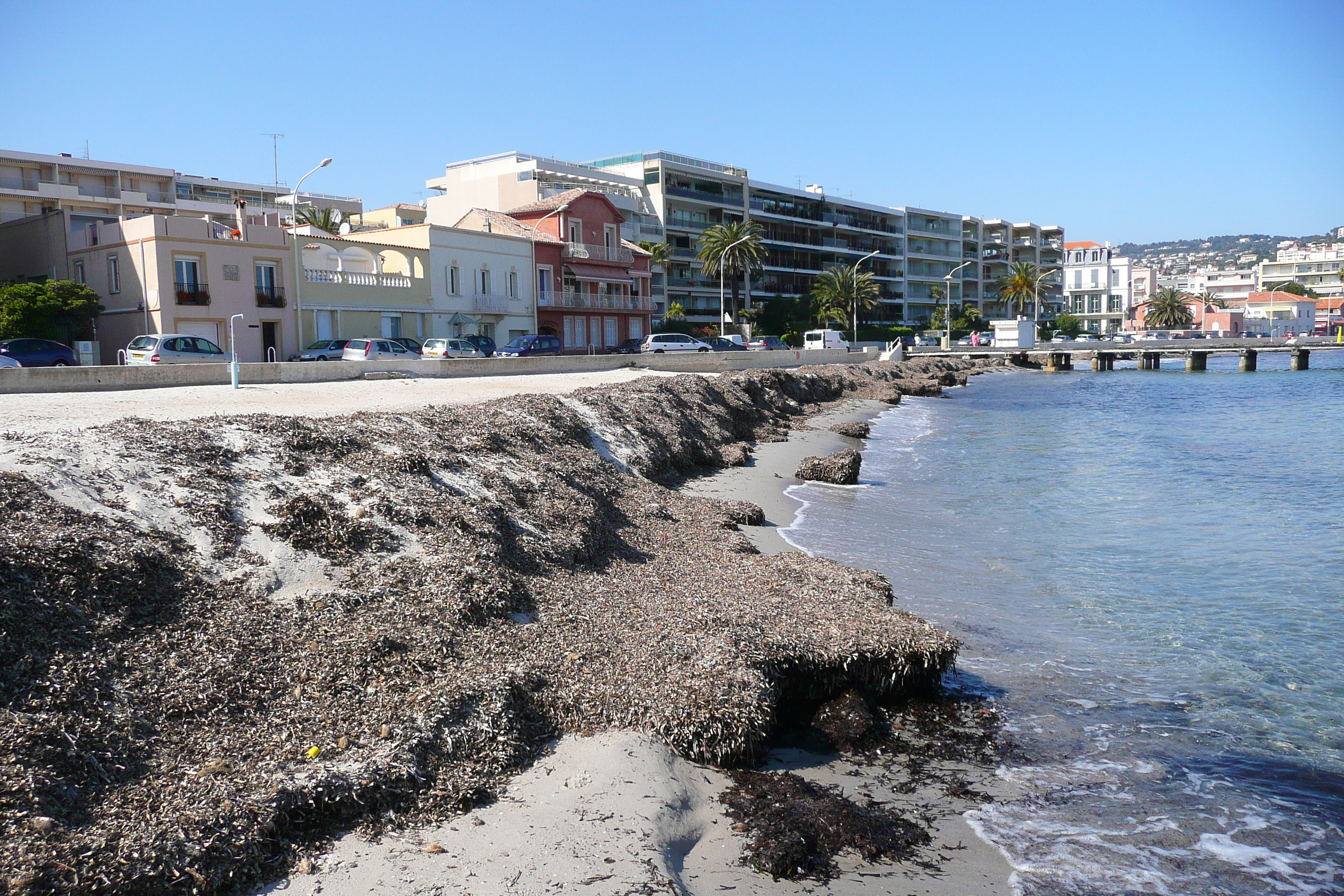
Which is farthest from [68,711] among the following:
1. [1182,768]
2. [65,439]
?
[1182,768]

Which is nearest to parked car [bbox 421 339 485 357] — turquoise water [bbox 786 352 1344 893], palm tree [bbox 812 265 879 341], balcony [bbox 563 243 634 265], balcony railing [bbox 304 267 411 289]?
balcony railing [bbox 304 267 411 289]

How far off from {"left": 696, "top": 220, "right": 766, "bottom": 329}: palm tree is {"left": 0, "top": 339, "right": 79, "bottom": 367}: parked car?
5283 centimetres

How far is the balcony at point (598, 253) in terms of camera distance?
57.7 metres

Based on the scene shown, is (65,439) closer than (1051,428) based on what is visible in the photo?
Yes

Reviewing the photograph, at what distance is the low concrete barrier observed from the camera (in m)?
18.8

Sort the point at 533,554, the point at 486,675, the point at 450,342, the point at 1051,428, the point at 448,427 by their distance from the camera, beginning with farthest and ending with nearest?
1. the point at 450,342
2. the point at 1051,428
3. the point at 448,427
4. the point at 533,554
5. the point at 486,675

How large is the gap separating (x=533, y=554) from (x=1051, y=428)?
27642mm

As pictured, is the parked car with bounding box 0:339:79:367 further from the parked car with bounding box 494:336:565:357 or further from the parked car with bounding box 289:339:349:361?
the parked car with bounding box 494:336:565:357

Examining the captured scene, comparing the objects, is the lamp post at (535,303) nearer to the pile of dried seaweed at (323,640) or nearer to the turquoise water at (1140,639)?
the turquoise water at (1140,639)

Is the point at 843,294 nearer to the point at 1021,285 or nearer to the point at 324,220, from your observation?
the point at 1021,285

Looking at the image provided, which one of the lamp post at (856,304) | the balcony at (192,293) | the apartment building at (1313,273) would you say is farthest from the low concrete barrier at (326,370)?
the apartment building at (1313,273)

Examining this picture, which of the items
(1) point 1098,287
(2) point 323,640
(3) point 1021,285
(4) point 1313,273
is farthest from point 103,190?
(4) point 1313,273

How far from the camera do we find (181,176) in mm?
78000

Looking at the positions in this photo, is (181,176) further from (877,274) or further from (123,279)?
(877,274)
